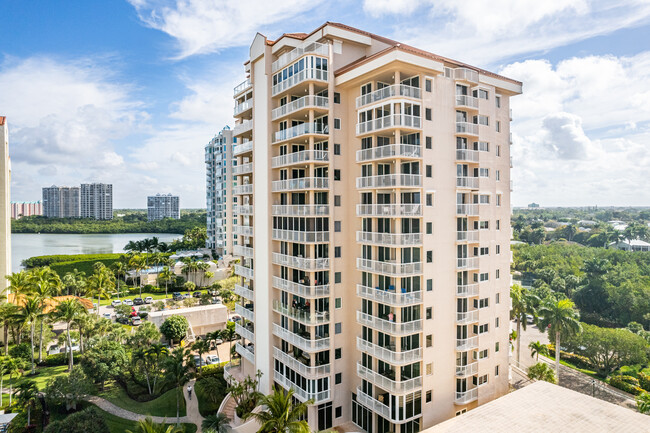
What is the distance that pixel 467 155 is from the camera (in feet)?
89.6

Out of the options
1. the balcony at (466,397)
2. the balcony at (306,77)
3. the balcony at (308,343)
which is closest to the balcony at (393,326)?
the balcony at (308,343)

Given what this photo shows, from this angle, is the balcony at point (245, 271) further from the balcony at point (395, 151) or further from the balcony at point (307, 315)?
the balcony at point (395, 151)

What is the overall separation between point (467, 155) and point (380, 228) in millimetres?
8022

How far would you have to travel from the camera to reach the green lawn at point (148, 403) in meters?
34.1

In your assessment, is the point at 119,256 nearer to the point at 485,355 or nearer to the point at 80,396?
the point at 80,396

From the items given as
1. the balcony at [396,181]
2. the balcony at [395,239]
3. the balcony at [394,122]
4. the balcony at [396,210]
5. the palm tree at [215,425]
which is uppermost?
the balcony at [394,122]

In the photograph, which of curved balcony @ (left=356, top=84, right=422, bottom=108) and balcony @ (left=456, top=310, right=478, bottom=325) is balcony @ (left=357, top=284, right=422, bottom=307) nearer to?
balcony @ (left=456, top=310, right=478, bottom=325)

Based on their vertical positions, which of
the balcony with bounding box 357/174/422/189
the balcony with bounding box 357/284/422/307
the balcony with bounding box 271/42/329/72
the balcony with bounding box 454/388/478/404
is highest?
the balcony with bounding box 271/42/329/72

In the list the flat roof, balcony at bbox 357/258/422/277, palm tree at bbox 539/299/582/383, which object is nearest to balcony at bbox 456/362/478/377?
the flat roof

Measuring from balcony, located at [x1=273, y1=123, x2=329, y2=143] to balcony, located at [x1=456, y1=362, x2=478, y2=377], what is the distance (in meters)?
18.6

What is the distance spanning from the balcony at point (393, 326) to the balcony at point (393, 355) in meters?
1.18

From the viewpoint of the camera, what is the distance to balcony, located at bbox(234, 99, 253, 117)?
3291 centimetres

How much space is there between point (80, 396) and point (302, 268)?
22.6m

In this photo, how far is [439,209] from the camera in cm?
2595
